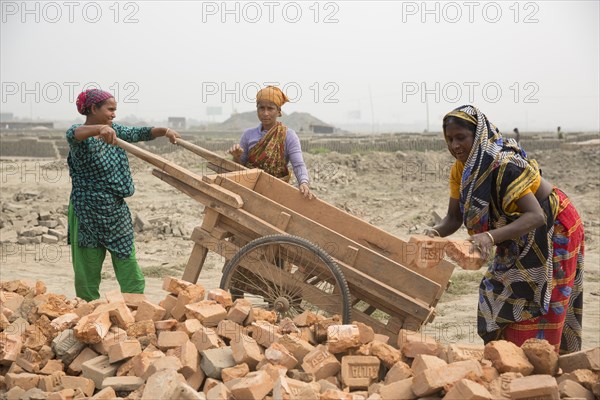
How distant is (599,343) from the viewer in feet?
17.3

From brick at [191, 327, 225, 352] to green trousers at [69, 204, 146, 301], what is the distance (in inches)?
58.7

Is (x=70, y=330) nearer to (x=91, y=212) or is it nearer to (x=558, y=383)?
(x=91, y=212)

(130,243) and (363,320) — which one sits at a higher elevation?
(130,243)

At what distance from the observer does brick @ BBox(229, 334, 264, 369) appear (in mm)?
2934

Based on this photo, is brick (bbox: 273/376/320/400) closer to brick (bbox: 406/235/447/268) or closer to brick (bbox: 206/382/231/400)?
brick (bbox: 206/382/231/400)

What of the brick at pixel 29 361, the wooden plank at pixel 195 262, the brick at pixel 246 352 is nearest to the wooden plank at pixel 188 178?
the wooden plank at pixel 195 262

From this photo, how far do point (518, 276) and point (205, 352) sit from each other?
1603 millimetres

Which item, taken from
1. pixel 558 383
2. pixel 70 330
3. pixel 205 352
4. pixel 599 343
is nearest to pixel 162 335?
pixel 205 352

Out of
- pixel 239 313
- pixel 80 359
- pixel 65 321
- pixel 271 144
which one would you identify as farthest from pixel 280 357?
pixel 271 144

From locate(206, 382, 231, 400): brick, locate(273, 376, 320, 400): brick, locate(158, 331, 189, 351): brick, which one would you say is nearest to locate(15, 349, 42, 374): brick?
locate(158, 331, 189, 351): brick

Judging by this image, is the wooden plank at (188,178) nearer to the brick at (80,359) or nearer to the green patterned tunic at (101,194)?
the green patterned tunic at (101,194)

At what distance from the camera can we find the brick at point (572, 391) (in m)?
2.54

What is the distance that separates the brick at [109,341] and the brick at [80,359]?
0.03 meters

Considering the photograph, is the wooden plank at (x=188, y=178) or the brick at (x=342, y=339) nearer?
the brick at (x=342, y=339)
